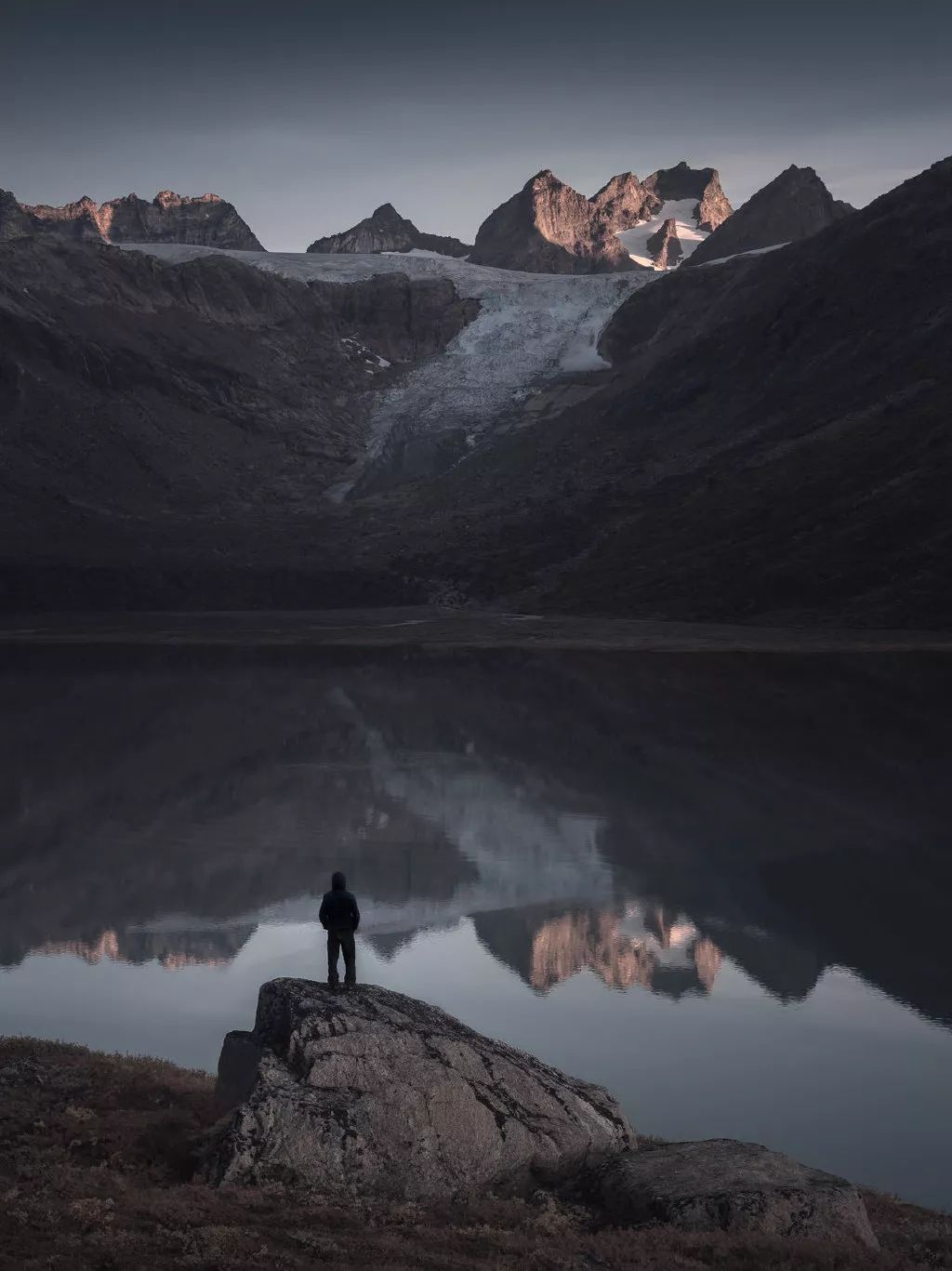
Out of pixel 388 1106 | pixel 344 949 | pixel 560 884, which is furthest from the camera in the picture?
pixel 560 884

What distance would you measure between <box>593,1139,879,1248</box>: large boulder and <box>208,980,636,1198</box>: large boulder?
1128 millimetres

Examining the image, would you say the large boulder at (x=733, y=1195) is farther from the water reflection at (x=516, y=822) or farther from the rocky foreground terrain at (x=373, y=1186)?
the water reflection at (x=516, y=822)

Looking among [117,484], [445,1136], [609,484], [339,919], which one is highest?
[117,484]

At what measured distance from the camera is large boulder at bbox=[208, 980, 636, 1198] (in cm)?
1464

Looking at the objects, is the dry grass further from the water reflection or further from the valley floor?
the valley floor

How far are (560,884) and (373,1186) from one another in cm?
2084

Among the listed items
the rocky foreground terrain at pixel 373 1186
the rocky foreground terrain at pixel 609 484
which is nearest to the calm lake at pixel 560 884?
the rocky foreground terrain at pixel 373 1186

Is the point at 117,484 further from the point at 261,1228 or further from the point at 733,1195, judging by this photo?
the point at 733,1195

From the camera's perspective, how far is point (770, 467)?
145 meters

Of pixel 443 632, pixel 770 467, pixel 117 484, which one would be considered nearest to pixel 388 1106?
pixel 443 632

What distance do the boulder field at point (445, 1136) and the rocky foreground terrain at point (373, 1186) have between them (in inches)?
1.1

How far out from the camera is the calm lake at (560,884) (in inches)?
887

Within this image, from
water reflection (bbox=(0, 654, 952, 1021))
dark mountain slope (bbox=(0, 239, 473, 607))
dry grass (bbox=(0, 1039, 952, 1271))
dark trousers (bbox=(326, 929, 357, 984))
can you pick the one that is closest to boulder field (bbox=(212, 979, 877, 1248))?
dry grass (bbox=(0, 1039, 952, 1271))

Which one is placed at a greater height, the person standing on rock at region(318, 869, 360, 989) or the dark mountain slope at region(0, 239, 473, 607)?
the dark mountain slope at region(0, 239, 473, 607)
